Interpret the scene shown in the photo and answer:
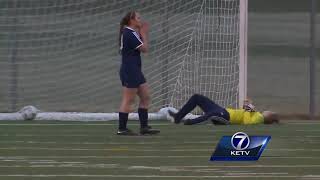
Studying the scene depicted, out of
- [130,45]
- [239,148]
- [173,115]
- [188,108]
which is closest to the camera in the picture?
[239,148]

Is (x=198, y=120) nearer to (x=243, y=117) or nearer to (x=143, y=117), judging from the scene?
(x=243, y=117)

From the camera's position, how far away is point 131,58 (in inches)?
421

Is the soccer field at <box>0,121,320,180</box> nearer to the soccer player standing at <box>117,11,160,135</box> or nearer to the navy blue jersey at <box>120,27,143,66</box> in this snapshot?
the soccer player standing at <box>117,11,160,135</box>

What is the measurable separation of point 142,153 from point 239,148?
5.59 ft

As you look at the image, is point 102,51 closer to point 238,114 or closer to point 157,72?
point 157,72

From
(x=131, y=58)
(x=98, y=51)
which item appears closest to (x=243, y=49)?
(x=98, y=51)

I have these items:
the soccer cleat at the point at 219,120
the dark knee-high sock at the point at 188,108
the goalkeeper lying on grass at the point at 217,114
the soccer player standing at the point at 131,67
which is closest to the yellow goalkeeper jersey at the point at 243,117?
the goalkeeper lying on grass at the point at 217,114

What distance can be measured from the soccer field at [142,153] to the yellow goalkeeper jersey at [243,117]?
36 cm

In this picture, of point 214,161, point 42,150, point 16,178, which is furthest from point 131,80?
point 16,178

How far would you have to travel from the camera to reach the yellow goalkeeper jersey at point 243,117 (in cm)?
1250

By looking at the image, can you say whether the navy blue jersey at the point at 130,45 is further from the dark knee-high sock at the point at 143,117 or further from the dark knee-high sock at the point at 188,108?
the dark knee-high sock at the point at 188,108

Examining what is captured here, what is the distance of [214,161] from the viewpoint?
7.92 metres

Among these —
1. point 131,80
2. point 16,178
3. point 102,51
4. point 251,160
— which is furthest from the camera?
point 102,51

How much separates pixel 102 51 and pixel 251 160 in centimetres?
689
